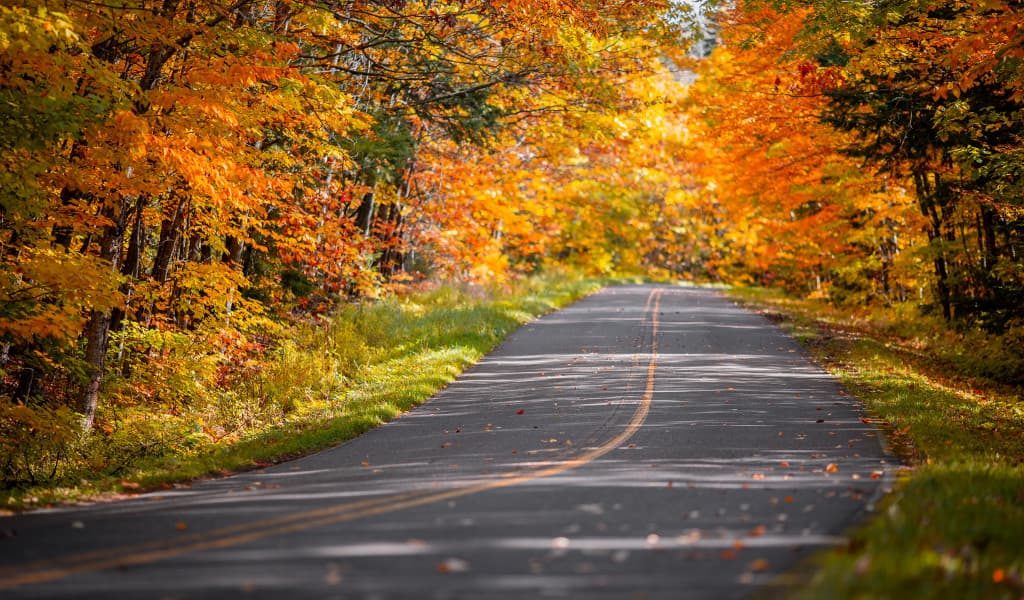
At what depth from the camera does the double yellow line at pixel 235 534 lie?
6.72 m

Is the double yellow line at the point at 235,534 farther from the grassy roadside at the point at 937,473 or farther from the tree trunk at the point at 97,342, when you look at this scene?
the tree trunk at the point at 97,342

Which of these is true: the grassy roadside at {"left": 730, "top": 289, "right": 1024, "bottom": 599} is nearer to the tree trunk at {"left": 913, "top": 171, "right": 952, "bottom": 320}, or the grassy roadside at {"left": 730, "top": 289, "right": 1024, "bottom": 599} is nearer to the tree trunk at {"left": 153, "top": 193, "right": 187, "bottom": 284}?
the tree trunk at {"left": 913, "top": 171, "right": 952, "bottom": 320}

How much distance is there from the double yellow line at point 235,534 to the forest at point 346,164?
507cm

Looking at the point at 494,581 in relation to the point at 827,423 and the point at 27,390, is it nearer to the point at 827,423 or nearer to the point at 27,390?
the point at 827,423

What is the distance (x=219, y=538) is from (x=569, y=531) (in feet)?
8.55

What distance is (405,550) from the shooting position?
700cm

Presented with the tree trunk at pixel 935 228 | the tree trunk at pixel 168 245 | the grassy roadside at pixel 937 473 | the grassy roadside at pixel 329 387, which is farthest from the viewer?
the tree trunk at pixel 935 228

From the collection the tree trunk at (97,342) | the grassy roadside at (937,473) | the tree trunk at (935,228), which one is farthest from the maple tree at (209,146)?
the grassy roadside at (937,473)

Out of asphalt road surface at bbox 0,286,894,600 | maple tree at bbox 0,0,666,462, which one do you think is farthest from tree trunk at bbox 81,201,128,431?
asphalt road surface at bbox 0,286,894,600

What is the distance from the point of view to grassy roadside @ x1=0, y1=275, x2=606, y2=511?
1207cm

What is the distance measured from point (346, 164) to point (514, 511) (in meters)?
12.6

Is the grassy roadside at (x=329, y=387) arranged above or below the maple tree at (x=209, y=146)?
below

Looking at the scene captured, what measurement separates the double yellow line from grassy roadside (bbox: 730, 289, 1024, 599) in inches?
140

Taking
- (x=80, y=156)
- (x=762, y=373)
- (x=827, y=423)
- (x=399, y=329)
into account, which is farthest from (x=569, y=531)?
(x=399, y=329)
